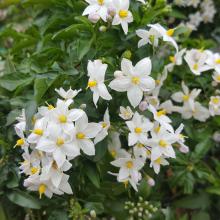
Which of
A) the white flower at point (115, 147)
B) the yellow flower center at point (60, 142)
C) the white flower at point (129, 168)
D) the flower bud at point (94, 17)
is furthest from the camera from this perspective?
the white flower at point (115, 147)

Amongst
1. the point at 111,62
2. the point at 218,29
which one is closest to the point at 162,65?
the point at 111,62

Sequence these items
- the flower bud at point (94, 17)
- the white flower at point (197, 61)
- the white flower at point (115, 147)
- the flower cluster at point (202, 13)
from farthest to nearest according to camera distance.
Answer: the flower cluster at point (202, 13)
the white flower at point (197, 61)
the white flower at point (115, 147)
the flower bud at point (94, 17)

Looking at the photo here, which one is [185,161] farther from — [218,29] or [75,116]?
[218,29]

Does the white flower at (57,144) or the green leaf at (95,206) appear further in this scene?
the green leaf at (95,206)

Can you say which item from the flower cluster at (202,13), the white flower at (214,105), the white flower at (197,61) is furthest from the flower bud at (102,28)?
the flower cluster at (202,13)

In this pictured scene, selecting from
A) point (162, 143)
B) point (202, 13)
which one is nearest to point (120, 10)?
point (162, 143)

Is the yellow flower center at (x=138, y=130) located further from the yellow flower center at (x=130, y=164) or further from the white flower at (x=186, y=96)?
the white flower at (x=186, y=96)

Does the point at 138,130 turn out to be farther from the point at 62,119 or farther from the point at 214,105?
the point at 214,105
